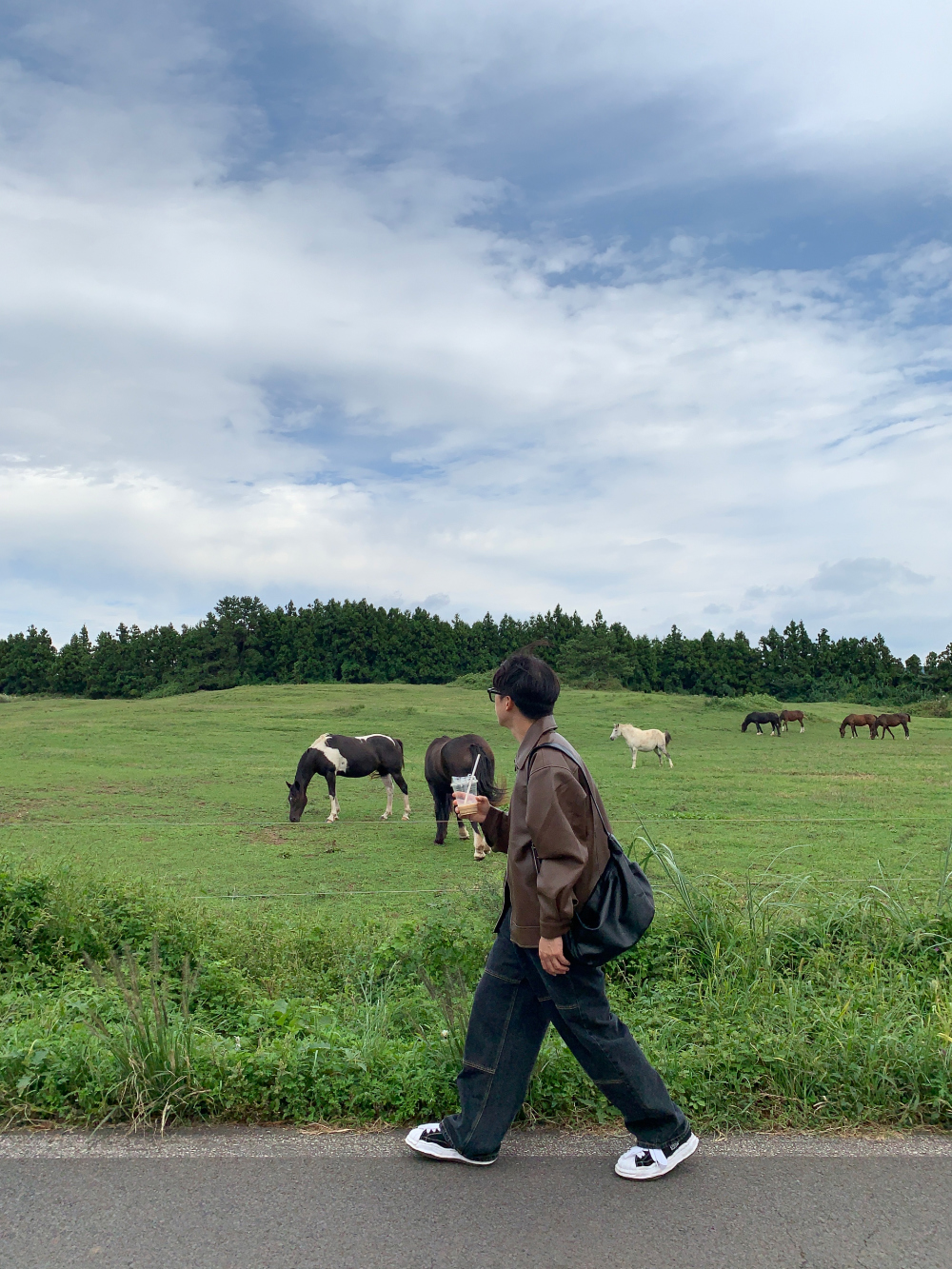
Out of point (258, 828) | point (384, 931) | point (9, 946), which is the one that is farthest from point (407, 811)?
point (9, 946)

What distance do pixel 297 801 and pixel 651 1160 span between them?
13627mm

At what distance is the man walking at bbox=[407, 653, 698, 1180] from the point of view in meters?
3.46

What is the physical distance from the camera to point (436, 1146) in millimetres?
3639

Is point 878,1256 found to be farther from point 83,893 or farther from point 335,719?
point 335,719

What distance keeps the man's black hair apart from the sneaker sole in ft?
5.39

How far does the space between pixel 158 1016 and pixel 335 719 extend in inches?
1270

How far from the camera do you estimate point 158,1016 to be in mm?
4148

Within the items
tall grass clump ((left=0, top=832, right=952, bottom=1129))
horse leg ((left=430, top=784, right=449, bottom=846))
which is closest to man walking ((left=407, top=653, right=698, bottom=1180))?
tall grass clump ((left=0, top=832, right=952, bottom=1129))

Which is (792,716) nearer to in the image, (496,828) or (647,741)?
(647,741)

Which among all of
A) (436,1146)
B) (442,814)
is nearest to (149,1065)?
(436,1146)

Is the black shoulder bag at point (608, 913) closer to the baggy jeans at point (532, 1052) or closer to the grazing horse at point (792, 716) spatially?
the baggy jeans at point (532, 1052)

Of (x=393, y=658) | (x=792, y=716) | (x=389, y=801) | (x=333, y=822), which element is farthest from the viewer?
(x=393, y=658)

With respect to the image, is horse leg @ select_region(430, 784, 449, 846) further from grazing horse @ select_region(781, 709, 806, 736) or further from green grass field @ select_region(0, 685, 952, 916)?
grazing horse @ select_region(781, 709, 806, 736)

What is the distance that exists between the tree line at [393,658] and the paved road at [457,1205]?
6194 centimetres
